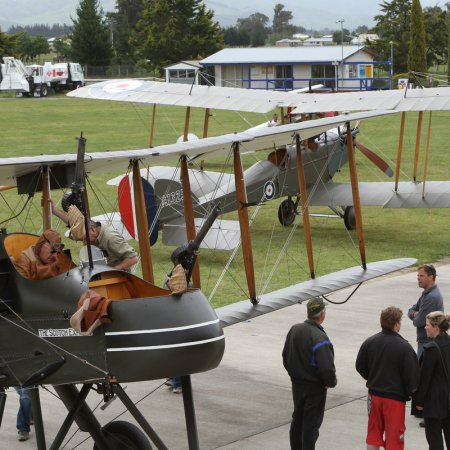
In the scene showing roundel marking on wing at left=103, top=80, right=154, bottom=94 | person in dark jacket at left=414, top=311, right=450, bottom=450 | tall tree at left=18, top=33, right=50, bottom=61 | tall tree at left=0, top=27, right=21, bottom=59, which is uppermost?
roundel marking on wing at left=103, top=80, right=154, bottom=94

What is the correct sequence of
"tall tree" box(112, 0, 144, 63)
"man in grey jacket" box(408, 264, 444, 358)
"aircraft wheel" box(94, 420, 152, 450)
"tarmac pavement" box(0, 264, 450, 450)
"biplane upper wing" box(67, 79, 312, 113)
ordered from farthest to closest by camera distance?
"tall tree" box(112, 0, 144, 63) < "biplane upper wing" box(67, 79, 312, 113) < "man in grey jacket" box(408, 264, 444, 358) < "tarmac pavement" box(0, 264, 450, 450) < "aircraft wheel" box(94, 420, 152, 450)

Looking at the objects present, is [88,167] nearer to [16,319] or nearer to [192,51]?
[16,319]

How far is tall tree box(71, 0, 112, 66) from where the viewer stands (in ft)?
254

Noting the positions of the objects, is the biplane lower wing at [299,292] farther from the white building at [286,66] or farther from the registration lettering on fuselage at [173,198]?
the white building at [286,66]

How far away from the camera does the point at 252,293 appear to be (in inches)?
360

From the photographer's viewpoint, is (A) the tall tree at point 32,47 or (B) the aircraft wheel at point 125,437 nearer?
(B) the aircraft wheel at point 125,437

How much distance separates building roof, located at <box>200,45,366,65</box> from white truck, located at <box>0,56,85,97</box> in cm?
835

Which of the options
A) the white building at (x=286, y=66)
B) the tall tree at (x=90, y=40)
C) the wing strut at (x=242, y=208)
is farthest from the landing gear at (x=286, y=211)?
the tall tree at (x=90, y=40)

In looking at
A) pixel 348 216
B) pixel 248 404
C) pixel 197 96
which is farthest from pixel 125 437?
pixel 197 96

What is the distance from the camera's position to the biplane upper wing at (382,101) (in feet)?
55.3

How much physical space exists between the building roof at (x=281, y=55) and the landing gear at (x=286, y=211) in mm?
41706

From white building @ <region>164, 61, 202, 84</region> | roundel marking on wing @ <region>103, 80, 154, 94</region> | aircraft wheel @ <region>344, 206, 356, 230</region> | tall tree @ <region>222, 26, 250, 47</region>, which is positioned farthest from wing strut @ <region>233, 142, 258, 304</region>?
tall tree @ <region>222, 26, 250, 47</region>

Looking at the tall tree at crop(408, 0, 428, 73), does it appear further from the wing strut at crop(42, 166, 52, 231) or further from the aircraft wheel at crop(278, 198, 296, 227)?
the wing strut at crop(42, 166, 52, 231)

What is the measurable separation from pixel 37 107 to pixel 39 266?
44.3 metres
